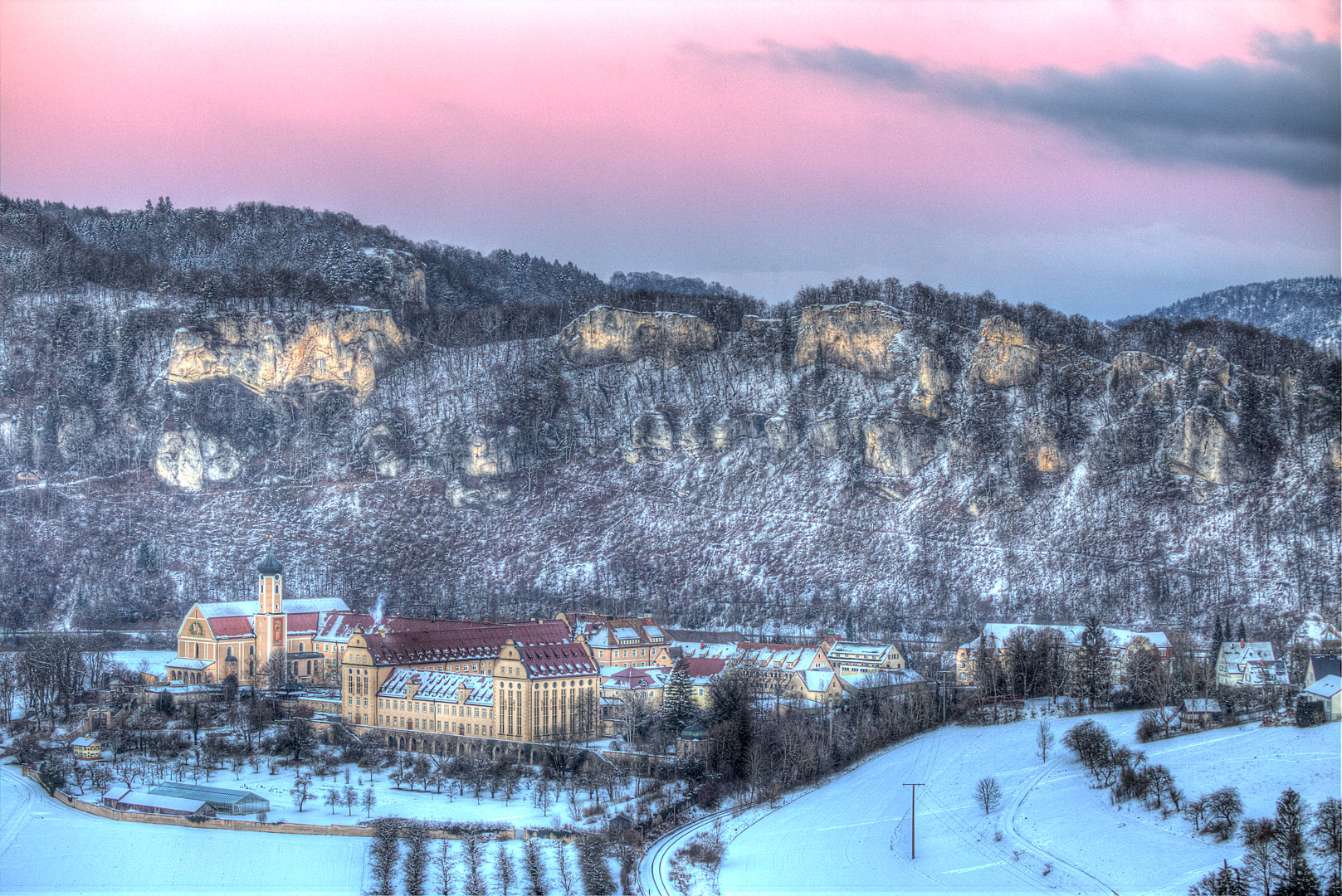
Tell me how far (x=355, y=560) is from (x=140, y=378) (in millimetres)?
32193

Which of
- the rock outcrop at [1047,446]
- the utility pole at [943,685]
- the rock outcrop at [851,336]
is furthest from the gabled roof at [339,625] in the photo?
the rock outcrop at [851,336]

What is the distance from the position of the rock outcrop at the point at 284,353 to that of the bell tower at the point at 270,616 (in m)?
51.6

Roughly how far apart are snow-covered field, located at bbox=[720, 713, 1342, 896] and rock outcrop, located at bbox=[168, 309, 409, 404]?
281 feet

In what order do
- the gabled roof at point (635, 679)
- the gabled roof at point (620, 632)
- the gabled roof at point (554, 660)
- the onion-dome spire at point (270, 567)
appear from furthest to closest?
the onion-dome spire at point (270, 567) < the gabled roof at point (620, 632) < the gabled roof at point (635, 679) < the gabled roof at point (554, 660)

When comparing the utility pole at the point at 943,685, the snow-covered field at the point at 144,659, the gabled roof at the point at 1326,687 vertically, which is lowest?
the utility pole at the point at 943,685

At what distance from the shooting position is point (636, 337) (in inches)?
5497

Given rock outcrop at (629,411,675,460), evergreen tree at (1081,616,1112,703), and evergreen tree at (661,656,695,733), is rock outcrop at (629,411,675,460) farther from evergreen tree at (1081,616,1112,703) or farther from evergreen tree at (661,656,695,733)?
evergreen tree at (661,656,695,733)

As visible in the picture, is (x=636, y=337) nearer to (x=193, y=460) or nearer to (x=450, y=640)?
(x=193, y=460)

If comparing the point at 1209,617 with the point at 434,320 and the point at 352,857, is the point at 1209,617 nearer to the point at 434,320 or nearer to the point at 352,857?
the point at 352,857

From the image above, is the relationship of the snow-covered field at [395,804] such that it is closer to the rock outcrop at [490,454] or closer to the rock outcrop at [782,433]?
the rock outcrop at [490,454]

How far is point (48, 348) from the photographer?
13612 centimetres

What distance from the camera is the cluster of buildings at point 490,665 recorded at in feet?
221

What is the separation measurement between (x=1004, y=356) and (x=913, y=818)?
79.0 metres

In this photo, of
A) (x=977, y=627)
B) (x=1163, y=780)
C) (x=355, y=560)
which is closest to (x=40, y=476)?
(x=355, y=560)
